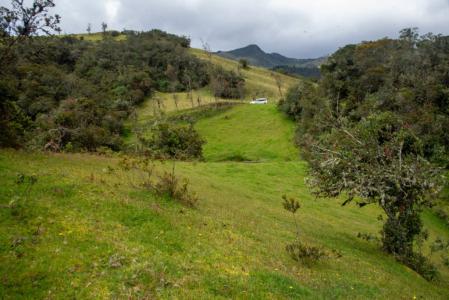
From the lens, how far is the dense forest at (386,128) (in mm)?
23469

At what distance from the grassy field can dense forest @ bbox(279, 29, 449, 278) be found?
322 cm

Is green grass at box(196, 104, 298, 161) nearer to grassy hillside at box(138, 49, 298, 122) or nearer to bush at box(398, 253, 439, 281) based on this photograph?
grassy hillside at box(138, 49, 298, 122)

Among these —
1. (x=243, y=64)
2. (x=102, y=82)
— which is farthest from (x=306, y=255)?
(x=243, y=64)

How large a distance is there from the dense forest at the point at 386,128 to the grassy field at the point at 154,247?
3.22m

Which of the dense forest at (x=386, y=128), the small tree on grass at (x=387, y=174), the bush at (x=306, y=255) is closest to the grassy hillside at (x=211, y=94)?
the dense forest at (x=386, y=128)

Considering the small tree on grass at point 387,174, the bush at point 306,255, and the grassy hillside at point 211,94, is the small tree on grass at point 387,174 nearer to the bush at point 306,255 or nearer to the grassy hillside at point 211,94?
the bush at point 306,255

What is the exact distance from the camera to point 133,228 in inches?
656

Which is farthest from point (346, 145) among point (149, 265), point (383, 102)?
point (383, 102)

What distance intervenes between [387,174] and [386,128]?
14.7 feet

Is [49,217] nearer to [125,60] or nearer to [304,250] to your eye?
[304,250]

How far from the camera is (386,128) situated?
85.6 feet

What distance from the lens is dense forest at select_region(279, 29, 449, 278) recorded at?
2347 cm

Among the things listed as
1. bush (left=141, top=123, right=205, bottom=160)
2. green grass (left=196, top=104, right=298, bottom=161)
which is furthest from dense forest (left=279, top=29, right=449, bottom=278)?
bush (left=141, top=123, right=205, bottom=160)

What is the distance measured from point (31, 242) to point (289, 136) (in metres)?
71.9
